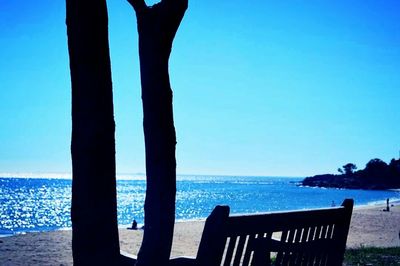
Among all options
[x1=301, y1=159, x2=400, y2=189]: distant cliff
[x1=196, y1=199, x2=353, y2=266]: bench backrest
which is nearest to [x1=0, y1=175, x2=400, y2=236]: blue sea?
[x1=301, y1=159, x2=400, y2=189]: distant cliff

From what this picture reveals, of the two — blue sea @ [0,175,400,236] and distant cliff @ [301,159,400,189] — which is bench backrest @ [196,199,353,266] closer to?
blue sea @ [0,175,400,236]

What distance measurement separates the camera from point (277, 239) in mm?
3146

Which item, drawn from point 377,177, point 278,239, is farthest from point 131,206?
point 377,177

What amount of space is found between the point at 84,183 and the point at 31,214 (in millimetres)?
68605

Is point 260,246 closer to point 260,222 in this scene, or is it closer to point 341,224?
point 260,222

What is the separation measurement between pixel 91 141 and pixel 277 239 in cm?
148

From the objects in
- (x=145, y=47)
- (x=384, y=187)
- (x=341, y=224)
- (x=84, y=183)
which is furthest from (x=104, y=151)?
(x=384, y=187)

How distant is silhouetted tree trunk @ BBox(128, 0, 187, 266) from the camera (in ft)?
9.84

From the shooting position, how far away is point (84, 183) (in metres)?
2.96

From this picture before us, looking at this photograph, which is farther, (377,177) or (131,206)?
(377,177)

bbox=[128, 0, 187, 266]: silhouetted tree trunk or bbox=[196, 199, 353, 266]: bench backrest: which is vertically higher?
bbox=[128, 0, 187, 266]: silhouetted tree trunk

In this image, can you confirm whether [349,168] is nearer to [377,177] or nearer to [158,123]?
[377,177]

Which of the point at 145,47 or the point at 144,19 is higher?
the point at 144,19

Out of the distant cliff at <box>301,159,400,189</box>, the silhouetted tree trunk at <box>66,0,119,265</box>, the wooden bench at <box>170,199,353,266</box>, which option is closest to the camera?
the wooden bench at <box>170,199,353,266</box>
